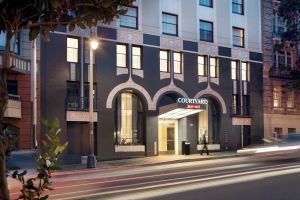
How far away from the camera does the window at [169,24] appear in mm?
34906

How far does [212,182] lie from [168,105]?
18.0m

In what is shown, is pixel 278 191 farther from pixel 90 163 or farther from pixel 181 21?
pixel 181 21

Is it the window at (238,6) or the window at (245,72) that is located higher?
the window at (238,6)

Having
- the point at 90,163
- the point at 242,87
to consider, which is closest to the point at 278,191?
the point at 90,163

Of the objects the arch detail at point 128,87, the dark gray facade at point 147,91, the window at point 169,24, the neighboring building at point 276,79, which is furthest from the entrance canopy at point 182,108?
the neighboring building at point 276,79

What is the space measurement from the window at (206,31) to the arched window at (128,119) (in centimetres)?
761

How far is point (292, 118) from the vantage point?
141 ft

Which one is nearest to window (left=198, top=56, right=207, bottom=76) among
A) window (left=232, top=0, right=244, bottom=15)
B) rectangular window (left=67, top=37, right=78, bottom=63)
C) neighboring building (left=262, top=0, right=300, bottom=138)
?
window (left=232, top=0, right=244, bottom=15)

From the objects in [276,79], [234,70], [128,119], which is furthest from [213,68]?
[128,119]

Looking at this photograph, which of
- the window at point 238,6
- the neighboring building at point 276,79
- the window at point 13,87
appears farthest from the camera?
the neighboring building at point 276,79

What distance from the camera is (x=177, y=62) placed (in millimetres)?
35562

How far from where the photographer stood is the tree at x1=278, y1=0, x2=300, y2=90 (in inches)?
1550

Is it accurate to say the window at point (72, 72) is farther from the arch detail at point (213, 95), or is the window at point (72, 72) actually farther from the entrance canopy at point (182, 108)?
the arch detail at point (213, 95)

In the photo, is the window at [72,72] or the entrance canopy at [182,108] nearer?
the window at [72,72]
